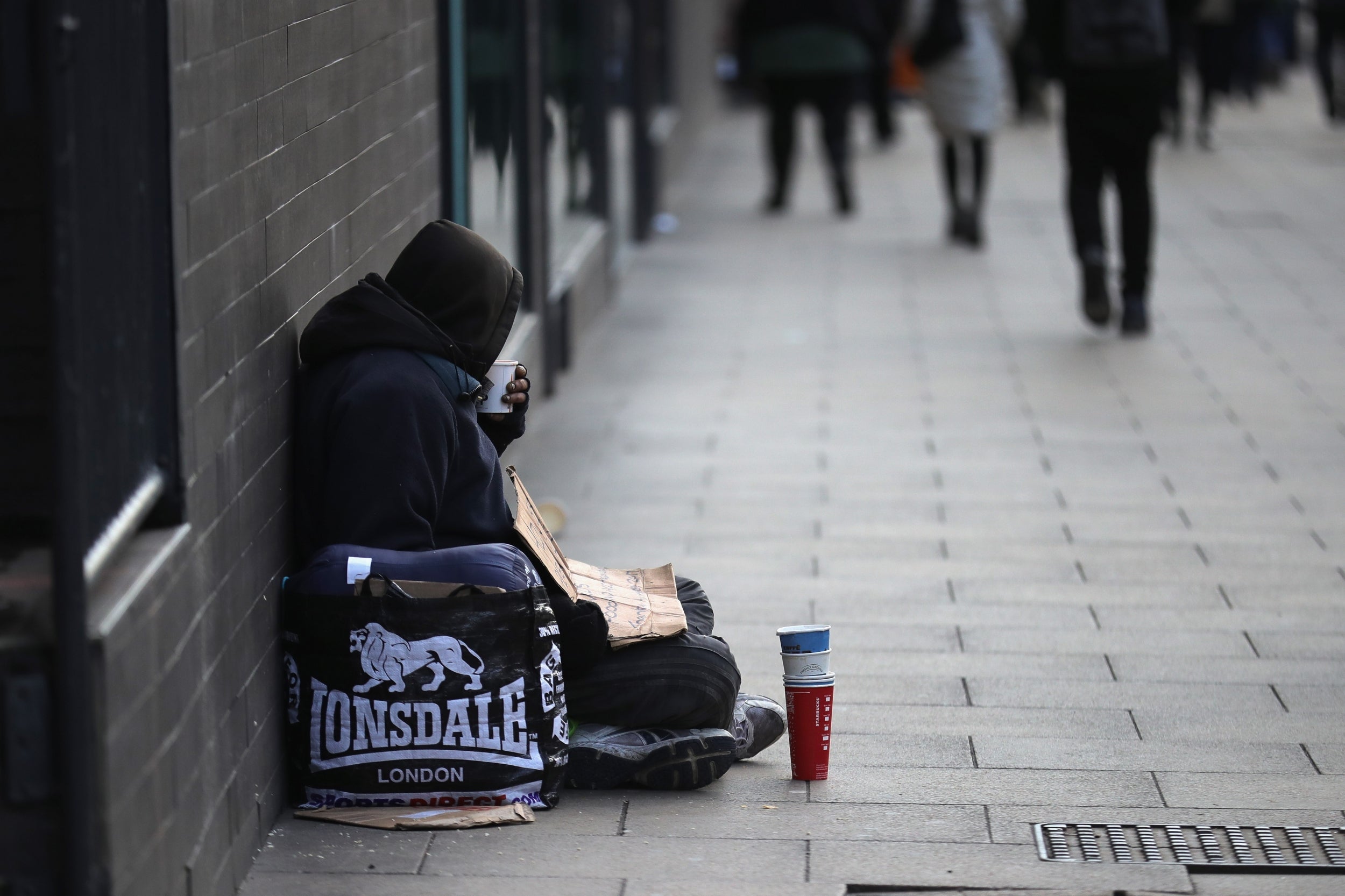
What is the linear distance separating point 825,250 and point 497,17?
202 inches

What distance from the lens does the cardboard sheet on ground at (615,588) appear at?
13.2 feet

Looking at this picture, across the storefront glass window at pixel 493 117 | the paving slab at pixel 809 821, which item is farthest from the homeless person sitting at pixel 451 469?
the storefront glass window at pixel 493 117

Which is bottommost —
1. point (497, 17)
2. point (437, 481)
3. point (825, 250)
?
A: point (825, 250)

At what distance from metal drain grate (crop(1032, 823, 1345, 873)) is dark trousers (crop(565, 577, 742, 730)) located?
2.39 feet

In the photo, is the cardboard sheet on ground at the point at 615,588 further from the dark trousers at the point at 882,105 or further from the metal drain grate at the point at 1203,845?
the dark trousers at the point at 882,105

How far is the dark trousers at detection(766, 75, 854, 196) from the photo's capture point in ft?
44.8

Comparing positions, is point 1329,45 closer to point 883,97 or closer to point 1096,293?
point 883,97

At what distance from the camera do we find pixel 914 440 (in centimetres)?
753

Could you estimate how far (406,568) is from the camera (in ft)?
12.0

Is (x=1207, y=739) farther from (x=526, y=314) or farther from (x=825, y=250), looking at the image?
(x=825, y=250)

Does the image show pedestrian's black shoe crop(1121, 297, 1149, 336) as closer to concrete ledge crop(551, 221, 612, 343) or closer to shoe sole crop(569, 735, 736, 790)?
concrete ledge crop(551, 221, 612, 343)

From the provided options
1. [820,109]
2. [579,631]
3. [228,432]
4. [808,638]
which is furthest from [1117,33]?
[228,432]

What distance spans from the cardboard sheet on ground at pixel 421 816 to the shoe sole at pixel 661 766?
0.19m

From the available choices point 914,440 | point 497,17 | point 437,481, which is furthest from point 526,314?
point 437,481
